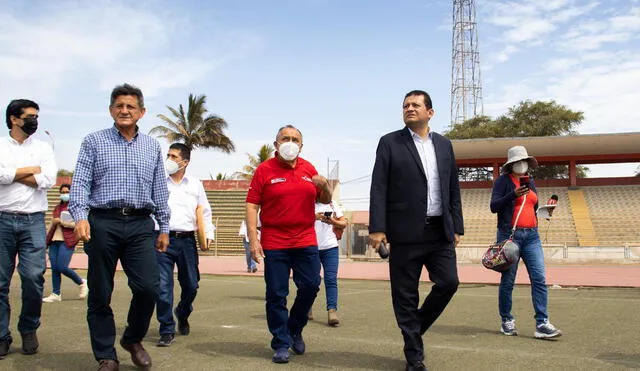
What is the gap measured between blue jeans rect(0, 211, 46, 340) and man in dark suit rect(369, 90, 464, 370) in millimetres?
2795

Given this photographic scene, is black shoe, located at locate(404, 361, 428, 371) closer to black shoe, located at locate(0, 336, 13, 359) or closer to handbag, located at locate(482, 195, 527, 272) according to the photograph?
handbag, located at locate(482, 195, 527, 272)

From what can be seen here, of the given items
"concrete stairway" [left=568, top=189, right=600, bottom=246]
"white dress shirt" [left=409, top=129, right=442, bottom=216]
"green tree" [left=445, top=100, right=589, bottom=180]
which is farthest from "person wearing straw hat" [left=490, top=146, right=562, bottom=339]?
"green tree" [left=445, top=100, right=589, bottom=180]

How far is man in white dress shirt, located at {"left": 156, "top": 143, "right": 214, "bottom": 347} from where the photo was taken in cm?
645

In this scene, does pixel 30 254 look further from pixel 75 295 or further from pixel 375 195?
pixel 75 295

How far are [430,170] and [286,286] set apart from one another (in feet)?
5.04

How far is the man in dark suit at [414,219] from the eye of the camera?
502cm

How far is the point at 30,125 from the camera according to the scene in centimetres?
555

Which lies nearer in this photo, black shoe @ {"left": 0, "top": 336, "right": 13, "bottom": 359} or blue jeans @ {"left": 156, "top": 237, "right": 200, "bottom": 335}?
black shoe @ {"left": 0, "top": 336, "right": 13, "bottom": 359}

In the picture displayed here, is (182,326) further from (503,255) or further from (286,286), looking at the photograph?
(503,255)

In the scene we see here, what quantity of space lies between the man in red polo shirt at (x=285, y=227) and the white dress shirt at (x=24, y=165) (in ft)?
5.77

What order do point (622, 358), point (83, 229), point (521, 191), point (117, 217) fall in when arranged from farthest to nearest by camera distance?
point (521, 191), point (622, 358), point (117, 217), point (83, 229)

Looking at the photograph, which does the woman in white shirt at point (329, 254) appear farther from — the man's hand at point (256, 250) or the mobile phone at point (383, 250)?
the mobile phone at point (383, 250)

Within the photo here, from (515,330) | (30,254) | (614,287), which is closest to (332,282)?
(515,330)

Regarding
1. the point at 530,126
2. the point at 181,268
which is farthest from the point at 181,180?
the point at 530,126
